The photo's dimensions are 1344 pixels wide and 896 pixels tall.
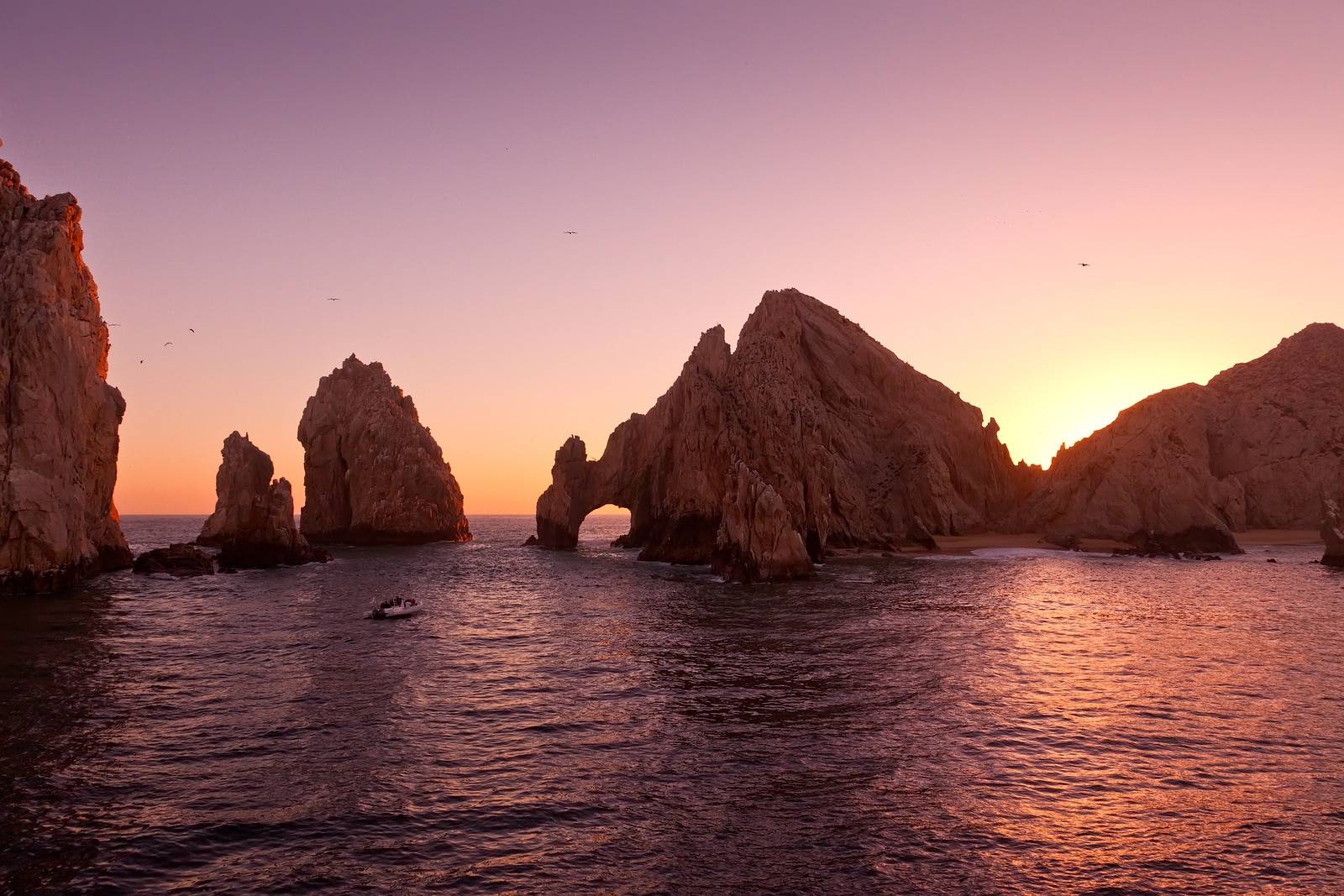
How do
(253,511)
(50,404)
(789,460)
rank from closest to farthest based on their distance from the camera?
(50,404)
(789,460)
(253,511)

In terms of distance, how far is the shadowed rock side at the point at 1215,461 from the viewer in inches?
4031

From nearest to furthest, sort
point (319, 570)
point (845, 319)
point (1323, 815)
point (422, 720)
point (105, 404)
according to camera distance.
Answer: point (1323, 815) < point (422, 720) < point (105, 404) < point (319, 570) < point (845, 319)

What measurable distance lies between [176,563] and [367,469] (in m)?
44.6

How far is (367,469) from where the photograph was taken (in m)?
123

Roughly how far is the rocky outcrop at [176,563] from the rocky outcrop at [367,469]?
4144 cm

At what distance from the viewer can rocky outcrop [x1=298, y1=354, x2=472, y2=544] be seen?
124 metres

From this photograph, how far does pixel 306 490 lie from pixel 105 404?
61353 mm

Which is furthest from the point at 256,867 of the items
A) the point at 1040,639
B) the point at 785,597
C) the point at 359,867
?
the point at 785,597

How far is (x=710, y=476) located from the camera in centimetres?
8819

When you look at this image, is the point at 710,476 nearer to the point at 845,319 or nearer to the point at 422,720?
the point at 422,720

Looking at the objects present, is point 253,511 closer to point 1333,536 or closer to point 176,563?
point 176,563

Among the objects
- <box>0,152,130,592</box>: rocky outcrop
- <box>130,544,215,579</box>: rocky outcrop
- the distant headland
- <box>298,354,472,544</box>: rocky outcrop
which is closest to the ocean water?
<box>0,152,130,592</box>: rocky outcrop

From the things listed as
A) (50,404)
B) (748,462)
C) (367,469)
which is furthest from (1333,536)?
(367,469)

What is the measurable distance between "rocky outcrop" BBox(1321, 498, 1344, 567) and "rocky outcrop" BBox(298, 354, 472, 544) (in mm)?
116530
